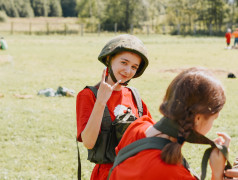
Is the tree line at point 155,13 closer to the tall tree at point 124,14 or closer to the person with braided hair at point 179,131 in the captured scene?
the tall tree at point 124,14

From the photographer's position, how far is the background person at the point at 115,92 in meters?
2.62

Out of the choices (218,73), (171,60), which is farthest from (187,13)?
(218,73)

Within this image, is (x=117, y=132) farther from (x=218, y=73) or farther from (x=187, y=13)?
(x=187, y=13)

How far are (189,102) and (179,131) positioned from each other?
0.47 feet

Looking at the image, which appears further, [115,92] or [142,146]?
[115,92]

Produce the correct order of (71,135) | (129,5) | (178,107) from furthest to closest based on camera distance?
(129,5), (71,135), (178,107)

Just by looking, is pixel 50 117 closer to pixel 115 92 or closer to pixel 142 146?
pixel 115 92

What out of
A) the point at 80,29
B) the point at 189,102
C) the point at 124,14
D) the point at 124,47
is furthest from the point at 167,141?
the point at 124,14

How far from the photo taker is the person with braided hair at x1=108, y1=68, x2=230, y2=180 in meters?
1.59

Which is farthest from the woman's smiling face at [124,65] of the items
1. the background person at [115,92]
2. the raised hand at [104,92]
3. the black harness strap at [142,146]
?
the black harness strap at [142,146]

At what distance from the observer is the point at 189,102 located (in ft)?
5.30

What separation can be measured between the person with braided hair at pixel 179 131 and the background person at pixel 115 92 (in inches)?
35.8

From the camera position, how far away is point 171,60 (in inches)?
858

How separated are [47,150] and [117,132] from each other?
418cm
